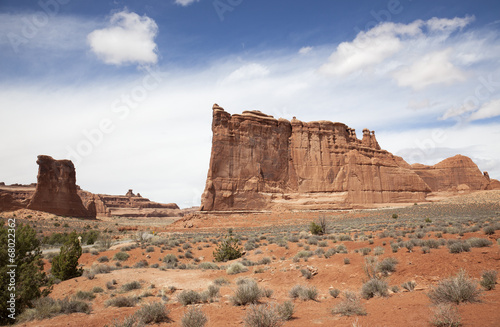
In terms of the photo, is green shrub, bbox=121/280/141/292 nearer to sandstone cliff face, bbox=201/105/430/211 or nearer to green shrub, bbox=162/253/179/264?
green shrub, bbox=162/253/179/264

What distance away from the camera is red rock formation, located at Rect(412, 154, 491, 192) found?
8650cm

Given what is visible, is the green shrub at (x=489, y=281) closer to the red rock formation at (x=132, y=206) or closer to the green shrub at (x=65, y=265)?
the green shrub at (x=65, y=265)

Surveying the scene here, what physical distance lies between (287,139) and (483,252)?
52250mm

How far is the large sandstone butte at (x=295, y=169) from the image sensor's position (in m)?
53.2

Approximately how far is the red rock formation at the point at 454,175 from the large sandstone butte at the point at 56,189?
9545cm

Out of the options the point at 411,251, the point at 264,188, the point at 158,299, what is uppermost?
the point at 264,188

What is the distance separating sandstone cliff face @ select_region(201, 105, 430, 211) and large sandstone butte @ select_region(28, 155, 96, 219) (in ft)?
111

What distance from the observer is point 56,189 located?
61.8 metres

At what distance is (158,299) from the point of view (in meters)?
8.96

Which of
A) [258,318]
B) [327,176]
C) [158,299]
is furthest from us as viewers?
[327,176]

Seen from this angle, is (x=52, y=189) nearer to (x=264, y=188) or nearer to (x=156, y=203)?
(x=264, y=188)

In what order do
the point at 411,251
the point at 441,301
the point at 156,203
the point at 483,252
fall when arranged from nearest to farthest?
the point at 441,301 → the point at 483,252 → the point at 411,251 → the point at 156,203

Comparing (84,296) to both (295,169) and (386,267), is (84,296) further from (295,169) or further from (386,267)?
(295,169)

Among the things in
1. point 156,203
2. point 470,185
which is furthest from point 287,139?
point 156,203
